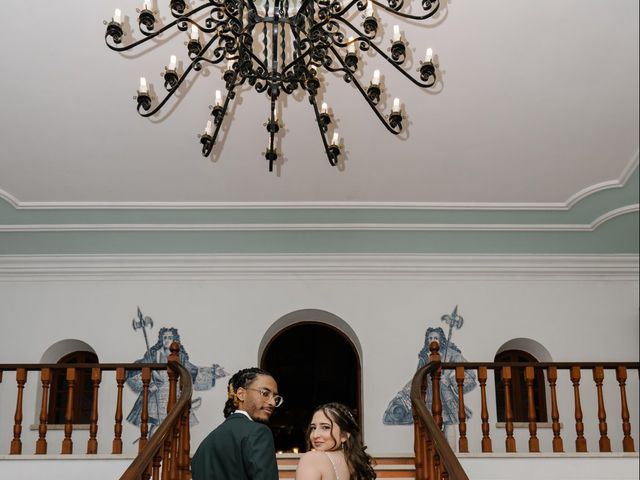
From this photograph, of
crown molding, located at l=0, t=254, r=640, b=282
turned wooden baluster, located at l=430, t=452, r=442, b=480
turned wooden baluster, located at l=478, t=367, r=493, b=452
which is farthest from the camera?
crown molding, located at l=0, t=254, r=640, b=282

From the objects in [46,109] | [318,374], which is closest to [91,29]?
[46,109]

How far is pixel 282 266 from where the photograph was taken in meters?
10.7

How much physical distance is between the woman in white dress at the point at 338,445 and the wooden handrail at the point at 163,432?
1229 mm

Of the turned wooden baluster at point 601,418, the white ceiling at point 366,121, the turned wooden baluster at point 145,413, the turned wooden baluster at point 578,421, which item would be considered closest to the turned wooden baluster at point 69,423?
the turned wooden baluster at point 145,413

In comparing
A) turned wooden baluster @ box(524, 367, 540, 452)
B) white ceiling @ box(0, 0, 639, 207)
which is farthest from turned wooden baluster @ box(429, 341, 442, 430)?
white ceiling @ box(0, 0, 639, 207)

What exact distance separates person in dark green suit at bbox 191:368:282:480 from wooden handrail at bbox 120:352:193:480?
62cm

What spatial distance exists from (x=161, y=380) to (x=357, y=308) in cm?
263

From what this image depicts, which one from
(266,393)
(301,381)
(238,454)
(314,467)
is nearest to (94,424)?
(266,393)

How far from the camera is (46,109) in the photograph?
7582 mm

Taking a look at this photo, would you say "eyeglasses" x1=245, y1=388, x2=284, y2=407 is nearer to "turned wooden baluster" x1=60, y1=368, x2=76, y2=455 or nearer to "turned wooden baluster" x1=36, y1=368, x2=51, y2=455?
"turned wooden baluster" x1=60, y1=368, x2=76, y2=455

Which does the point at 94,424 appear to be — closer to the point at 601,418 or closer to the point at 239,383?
the point at 239,383

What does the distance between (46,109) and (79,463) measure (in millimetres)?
3240

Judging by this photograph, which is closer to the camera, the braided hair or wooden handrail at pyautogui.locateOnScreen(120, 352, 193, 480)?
the braided hair

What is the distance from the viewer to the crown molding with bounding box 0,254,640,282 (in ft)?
34.9
